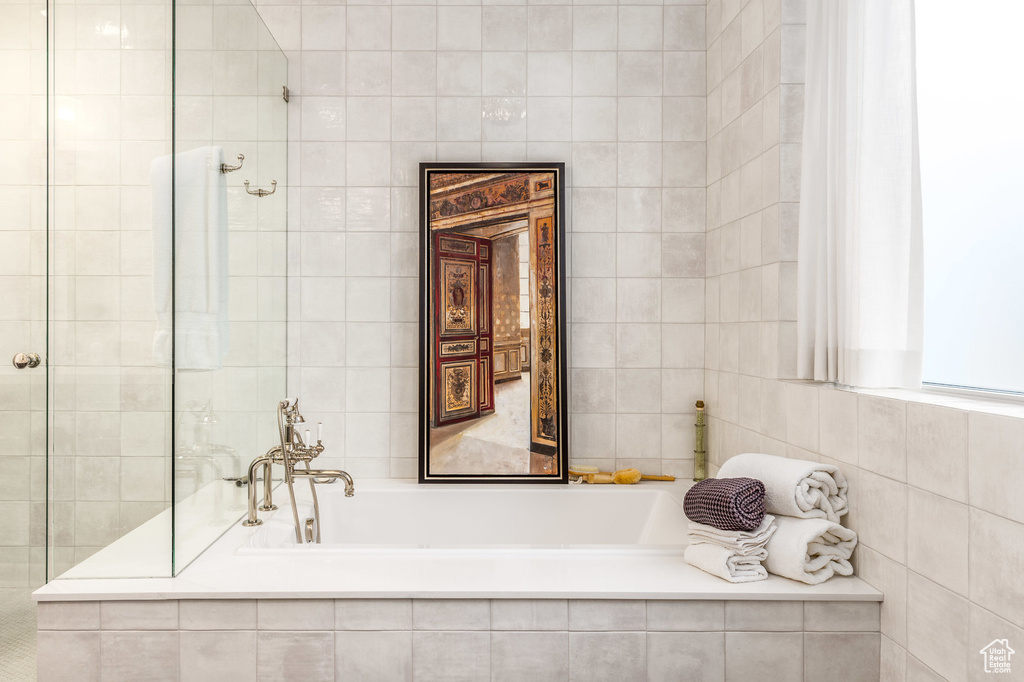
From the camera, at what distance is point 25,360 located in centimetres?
218

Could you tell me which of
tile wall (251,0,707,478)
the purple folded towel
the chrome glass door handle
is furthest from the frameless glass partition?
the purple folded towel

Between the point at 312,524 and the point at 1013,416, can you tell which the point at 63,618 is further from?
the point at 1013,416

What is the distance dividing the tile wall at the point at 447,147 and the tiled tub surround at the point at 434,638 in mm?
1048

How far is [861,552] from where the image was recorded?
57.4 inches

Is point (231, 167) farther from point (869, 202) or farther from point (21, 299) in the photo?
point (869, 202)

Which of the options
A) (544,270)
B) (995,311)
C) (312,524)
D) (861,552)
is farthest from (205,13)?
(861,552)

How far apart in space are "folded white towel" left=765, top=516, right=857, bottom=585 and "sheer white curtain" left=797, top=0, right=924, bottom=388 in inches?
14.8

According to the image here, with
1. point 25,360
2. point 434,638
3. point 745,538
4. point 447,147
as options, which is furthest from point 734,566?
point 25,360

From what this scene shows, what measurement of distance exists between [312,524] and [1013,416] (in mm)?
1904

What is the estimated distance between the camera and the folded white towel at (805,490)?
147cm

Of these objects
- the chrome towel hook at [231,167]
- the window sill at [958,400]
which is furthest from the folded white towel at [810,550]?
the chrome towel hook at [231,167]

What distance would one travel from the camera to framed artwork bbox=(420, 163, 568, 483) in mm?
2352

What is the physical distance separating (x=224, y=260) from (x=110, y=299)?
362 mm

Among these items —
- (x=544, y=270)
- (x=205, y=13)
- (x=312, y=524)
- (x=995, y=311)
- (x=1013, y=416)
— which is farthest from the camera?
(x=544, y=270)
